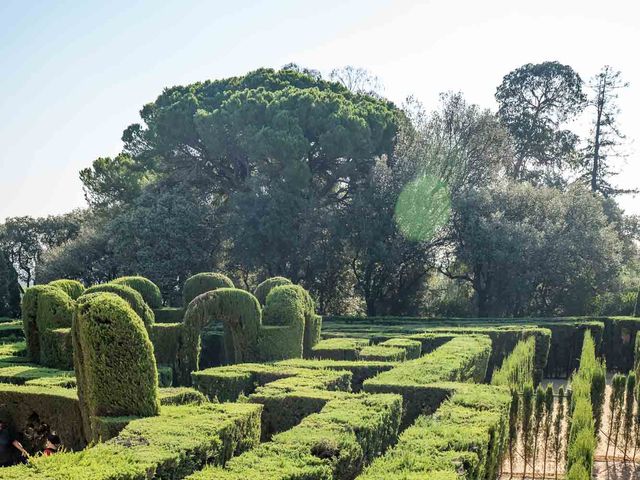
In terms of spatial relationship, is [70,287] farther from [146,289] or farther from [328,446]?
[328,446]

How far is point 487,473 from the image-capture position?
26.7 feet

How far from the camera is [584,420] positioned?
28.0 ft

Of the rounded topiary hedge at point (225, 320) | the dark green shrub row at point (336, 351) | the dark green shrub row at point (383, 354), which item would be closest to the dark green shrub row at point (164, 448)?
the dark green shrub row at point (383, 354)

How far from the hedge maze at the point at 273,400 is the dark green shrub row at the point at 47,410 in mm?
27

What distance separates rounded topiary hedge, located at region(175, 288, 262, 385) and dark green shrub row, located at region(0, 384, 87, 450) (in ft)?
12.7

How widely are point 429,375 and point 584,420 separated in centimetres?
323

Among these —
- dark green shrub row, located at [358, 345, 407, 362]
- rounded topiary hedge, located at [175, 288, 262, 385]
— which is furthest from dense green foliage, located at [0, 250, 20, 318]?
dark green shrub row, located at [358, 345, 407, 362]

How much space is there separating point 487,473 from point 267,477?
3.46 meters

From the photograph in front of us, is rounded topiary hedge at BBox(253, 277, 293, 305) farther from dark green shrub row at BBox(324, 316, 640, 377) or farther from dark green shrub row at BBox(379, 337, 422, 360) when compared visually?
dark green shrub row at BBox(379, 337, 422, 360)

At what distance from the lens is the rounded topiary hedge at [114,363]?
8406mm

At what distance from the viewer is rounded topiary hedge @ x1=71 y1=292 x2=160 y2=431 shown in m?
8.41

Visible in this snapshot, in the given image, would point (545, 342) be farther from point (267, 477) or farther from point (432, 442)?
point (267, 477)

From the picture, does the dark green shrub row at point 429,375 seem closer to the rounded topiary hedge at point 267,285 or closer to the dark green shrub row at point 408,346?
the dark green shrub row at point 408,346

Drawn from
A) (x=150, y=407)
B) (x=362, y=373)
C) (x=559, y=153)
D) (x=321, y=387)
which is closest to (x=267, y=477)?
(x=150, y=407)
